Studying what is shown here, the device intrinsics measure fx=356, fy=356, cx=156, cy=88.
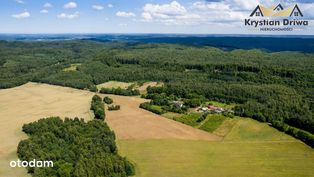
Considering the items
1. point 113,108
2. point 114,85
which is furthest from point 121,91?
point 113,108

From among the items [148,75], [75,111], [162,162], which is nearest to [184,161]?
[162,162]

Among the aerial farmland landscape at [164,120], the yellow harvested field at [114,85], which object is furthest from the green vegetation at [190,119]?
the yellow harvested field at [114,85]

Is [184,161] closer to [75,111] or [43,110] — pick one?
[75,111]

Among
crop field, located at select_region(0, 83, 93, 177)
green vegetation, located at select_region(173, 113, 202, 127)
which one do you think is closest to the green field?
green vegetation, located at select_region(173, 113, 202, 127)

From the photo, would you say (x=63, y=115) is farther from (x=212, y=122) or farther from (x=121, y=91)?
(x=212, y=122)
